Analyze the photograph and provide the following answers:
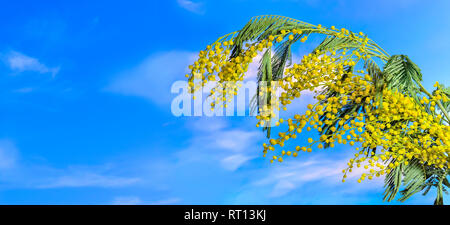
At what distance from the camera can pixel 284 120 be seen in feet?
9.20

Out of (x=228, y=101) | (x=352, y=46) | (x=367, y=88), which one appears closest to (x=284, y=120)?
(x=228, y=101)

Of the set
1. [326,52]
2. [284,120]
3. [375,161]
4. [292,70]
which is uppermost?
[326,52]
